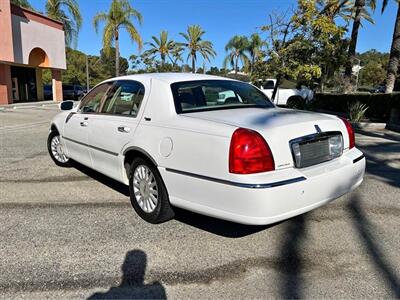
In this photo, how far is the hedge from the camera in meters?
13.6

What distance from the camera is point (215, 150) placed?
3.05m

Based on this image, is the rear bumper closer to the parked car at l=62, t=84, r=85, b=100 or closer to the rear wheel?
the rear wheel

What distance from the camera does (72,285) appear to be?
2797mm

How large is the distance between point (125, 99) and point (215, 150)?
177 centimetres

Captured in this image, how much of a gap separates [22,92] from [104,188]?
82.8ft

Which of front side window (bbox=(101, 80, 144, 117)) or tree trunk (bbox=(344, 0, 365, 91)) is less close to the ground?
tree trunk (bbox=(344, 0, 365, 91))

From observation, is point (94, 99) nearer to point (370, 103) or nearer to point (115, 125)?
point (115, 125)

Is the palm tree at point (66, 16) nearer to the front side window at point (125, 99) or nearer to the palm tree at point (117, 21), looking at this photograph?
the palm tree at point (117, 21)

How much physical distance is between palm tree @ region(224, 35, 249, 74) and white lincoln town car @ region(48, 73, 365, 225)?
5434 cm

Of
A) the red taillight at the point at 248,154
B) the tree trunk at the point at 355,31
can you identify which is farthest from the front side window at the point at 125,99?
the tree trunk at the point at 355,31

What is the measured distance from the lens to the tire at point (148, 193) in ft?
12.0

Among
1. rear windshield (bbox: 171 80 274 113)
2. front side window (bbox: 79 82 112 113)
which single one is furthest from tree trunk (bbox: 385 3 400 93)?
front side window (bbox: 79 82 112 113)

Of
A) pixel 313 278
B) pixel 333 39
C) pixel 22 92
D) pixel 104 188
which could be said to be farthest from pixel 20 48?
pixel 313 278

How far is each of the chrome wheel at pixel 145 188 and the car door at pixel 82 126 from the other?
117 cm
